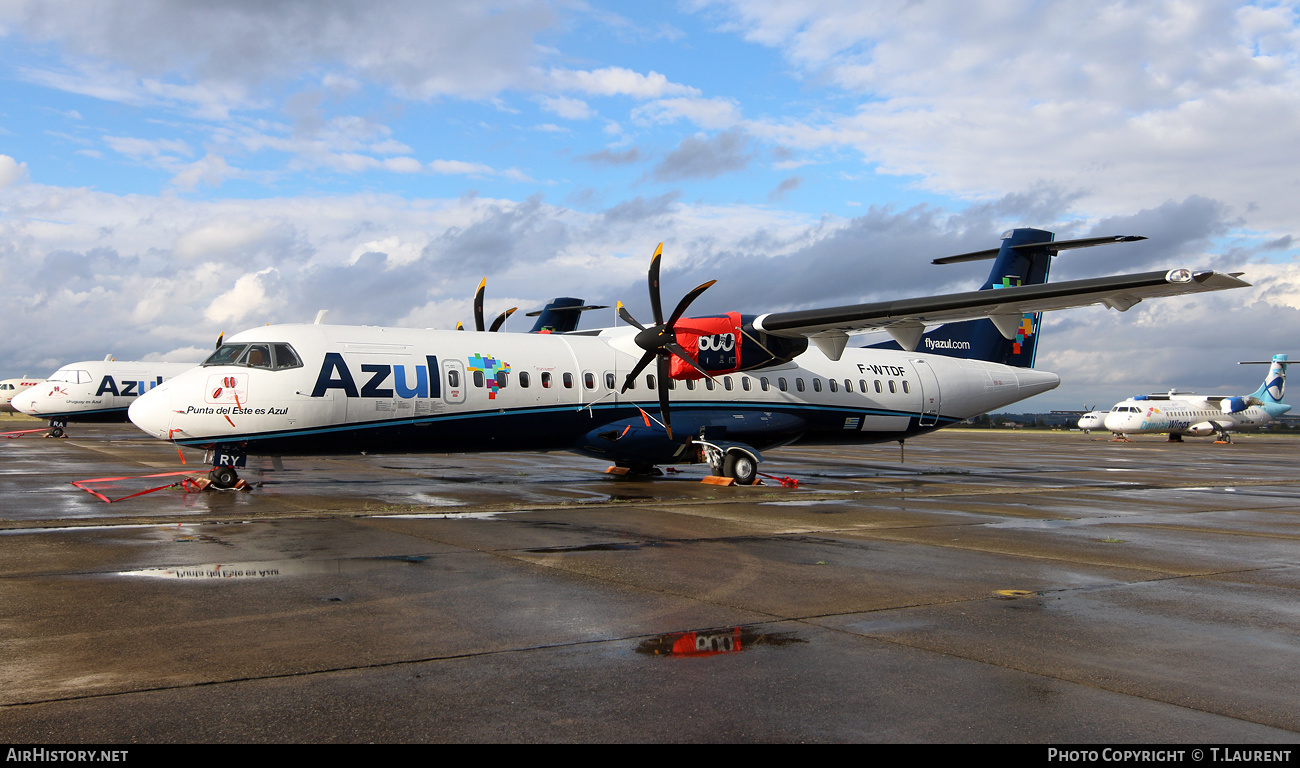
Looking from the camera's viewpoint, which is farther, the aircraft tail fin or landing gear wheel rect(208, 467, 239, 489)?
the aircraft tail fin

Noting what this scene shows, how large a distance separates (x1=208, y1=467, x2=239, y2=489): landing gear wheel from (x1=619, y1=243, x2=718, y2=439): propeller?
26.6 feet

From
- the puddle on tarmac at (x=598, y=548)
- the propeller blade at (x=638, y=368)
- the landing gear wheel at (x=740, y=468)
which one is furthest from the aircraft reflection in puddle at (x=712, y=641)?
the landing gear wheel at (x=740, y=468)

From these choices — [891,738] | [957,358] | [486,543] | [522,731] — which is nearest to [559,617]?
[522,731]

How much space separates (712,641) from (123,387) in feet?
131

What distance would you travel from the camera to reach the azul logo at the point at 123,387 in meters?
38.1

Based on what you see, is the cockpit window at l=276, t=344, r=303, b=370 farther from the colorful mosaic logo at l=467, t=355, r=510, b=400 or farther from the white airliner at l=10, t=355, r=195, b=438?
the white airliner at l=10, t=355, r=195, b=438

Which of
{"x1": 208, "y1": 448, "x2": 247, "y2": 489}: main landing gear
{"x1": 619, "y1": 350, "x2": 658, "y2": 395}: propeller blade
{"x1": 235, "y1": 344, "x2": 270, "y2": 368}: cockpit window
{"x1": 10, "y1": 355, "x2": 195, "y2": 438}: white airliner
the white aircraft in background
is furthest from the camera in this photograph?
the white aircraft in background

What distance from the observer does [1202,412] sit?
6184 cm

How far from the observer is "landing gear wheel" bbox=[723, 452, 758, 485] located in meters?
19.6

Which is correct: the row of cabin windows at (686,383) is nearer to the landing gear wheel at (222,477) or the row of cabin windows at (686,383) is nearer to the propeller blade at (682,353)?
the propeller blade at (682,353)

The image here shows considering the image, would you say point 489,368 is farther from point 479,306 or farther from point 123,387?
point 123,387

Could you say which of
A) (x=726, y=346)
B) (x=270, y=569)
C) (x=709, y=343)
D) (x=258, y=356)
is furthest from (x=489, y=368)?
(x=270, y=569)

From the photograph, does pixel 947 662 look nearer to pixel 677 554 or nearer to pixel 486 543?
pixel 677 554

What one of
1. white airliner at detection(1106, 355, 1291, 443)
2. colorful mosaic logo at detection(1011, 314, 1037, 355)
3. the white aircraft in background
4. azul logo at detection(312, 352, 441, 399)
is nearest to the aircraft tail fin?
white airliner at detection(1106, 355, 1291, 443)
